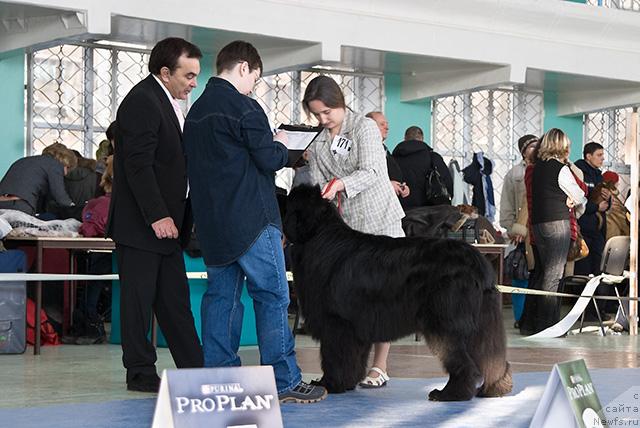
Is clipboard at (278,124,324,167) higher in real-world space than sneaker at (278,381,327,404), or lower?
higher

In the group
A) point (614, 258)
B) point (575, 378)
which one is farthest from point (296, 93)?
point (575, 378)

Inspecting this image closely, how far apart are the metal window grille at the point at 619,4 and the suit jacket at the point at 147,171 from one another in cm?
933

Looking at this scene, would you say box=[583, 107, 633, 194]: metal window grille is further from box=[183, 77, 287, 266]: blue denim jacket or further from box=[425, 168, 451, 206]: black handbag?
box=[183, 77, 287, 266]: blue denim jacket

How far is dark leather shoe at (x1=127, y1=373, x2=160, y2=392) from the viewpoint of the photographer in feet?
15.6

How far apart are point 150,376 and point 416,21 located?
6833 mm

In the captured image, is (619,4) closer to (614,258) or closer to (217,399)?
(614,258)

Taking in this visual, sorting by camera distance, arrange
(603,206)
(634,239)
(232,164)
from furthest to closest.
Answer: (603,206), (634,239), (232,164)

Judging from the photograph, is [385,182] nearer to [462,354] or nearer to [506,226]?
[462,354]

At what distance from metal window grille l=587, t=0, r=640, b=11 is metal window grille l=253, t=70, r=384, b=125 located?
9.09 feet

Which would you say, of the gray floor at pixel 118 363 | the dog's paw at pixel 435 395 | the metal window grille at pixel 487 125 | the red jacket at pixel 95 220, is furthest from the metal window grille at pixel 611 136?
the dog's paw at pixel 435 395

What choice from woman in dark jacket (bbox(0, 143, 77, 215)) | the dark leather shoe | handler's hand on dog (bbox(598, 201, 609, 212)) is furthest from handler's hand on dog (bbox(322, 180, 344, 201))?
handler's hand on dog (bbox(598, 201, 609, 212))

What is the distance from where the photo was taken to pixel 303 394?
4398 millimetres

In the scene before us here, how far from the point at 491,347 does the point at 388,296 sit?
0.46m

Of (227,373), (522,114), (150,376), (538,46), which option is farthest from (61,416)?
(522,114)
